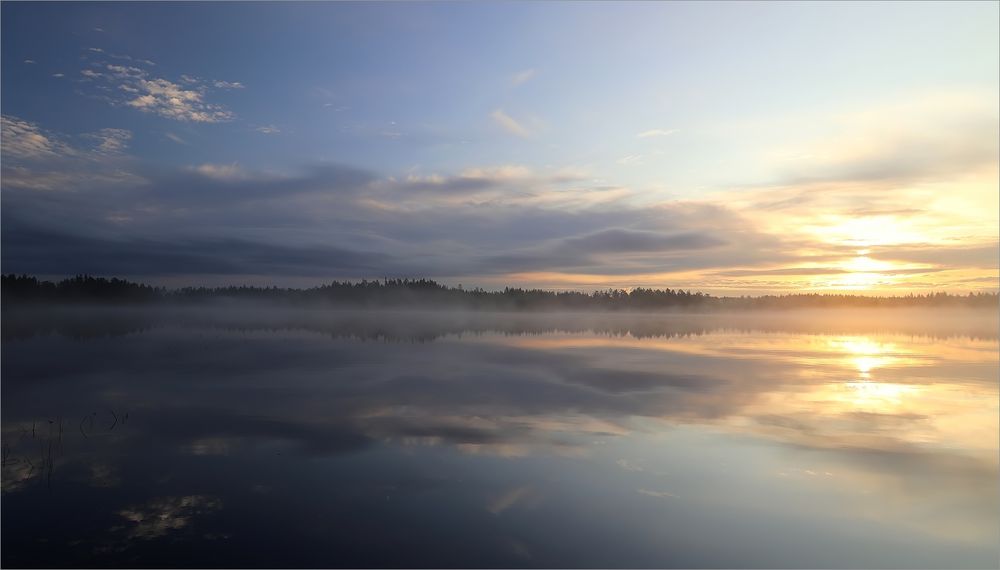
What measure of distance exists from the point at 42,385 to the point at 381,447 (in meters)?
17.0

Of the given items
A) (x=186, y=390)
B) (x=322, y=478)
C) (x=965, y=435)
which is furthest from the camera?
(x=186, y=390)

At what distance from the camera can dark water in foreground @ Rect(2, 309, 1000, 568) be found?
311 inches

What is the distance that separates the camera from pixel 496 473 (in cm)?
1100

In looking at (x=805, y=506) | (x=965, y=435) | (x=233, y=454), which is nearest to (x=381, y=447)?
(x=233, y=454)

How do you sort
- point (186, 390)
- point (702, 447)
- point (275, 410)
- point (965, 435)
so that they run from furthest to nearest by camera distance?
point (186, 390)
point (275, 410)
point (965, 435)
point (702, 447)

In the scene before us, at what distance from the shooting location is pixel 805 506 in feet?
31.5

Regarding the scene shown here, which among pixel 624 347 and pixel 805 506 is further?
pixel 624 347

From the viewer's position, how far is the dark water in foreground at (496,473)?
790 cm

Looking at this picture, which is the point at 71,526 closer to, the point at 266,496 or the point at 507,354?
the point at 266,496

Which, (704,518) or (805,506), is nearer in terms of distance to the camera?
(704,518)

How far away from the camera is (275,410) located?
56.0 feet

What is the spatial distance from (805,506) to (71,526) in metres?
12.1

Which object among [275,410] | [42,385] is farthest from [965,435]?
[42,385]

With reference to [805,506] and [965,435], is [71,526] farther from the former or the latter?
[965,435]
